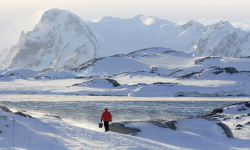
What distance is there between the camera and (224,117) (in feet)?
112

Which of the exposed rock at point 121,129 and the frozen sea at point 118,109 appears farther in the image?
the frozen sea at point 118,109

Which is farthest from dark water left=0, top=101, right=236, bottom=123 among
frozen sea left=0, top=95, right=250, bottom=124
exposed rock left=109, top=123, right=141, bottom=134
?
exposed rock left=109, top=123, right=141, bottom=134

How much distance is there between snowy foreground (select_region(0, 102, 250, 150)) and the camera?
15750mm

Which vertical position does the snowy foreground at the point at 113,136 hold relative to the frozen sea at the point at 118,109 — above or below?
above

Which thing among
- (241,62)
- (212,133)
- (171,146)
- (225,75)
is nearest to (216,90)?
(225,75)

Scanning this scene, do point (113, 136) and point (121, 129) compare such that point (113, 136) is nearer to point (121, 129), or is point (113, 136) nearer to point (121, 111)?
point (121, 129)

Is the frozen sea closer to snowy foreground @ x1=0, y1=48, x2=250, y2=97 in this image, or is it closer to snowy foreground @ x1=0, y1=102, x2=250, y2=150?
snowy foreground @ x1=0, y1=102, x2=250, y2=150

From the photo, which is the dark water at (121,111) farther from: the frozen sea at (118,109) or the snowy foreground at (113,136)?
the snowy foreground at (113,136)

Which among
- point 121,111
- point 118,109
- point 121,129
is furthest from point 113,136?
point 118,109

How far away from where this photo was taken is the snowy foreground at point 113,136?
15.8 meters

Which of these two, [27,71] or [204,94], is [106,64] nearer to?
[27,71]

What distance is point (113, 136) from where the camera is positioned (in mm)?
18812

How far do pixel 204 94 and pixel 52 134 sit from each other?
58120 mm

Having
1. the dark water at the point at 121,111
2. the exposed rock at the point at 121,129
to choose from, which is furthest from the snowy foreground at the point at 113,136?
the dark water at the point at 121,111
